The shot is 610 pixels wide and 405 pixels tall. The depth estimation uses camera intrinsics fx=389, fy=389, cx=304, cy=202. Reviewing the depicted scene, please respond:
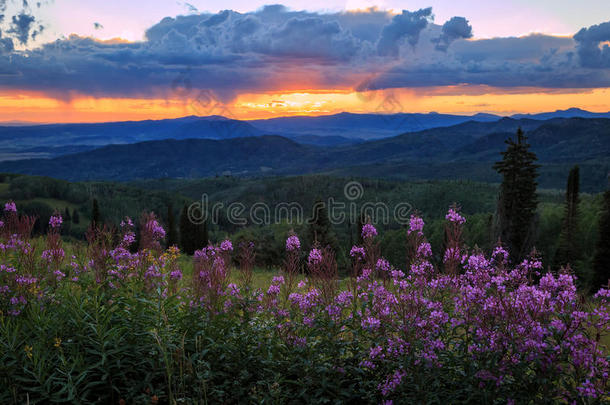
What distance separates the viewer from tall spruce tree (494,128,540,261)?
38969 mm

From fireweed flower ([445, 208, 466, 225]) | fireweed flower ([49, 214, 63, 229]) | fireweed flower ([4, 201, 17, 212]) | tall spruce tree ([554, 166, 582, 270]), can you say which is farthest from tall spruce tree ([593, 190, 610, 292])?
fireweed flower ([4, 201, 17, 212])

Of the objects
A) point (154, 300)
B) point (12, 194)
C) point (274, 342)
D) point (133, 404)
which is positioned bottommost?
point (12, 194)

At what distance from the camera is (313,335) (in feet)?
18.0

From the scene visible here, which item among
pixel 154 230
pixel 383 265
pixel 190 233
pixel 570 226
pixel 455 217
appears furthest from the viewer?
pixel 190 233

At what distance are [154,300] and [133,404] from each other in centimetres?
140

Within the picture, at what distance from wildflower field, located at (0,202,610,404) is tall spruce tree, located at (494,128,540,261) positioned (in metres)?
37.9

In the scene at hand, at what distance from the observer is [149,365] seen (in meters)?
5.42

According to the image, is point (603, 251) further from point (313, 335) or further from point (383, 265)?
point (313, 335)

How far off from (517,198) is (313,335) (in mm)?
40890

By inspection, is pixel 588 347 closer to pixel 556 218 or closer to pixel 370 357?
pixel 370 357

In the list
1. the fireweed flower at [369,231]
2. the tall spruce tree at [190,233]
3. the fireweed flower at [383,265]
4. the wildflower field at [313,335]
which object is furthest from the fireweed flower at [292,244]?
the tall spruce tree at [190,233]

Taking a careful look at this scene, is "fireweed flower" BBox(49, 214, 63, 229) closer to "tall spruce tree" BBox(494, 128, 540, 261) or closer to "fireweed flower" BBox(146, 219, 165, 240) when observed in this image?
"fireweed flower" BBox(146, 219, 165, 240)

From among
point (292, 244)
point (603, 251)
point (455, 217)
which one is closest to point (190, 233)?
point (603, 251)

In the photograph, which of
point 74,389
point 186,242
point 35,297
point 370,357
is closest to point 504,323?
point 370,357
